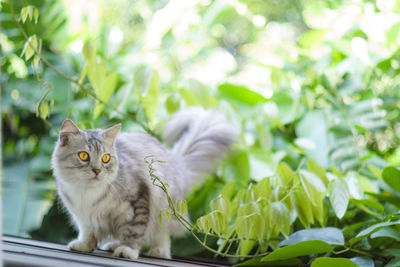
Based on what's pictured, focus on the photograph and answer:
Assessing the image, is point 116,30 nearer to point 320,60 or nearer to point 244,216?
point 320,60

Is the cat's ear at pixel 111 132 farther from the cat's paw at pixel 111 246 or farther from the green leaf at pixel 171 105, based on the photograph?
the green leaf at pixel 171 105

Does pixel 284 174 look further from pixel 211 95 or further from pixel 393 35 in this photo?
pixel 393 35

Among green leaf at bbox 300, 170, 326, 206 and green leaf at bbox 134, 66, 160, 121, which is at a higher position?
green leaf at bbox 134, 66, 160, 121

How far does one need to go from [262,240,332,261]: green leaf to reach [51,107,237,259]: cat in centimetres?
25

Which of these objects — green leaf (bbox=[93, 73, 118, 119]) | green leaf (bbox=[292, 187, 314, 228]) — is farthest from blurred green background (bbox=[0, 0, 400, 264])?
green leaf (bbox=[292, 187, 314, 228])

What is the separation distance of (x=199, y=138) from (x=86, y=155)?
44cm

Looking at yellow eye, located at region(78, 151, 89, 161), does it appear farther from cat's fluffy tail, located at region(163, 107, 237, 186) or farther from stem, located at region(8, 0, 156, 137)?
cat's fluffy tail, located at region(163, 107, 237, 186)

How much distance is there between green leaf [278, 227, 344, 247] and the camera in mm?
942

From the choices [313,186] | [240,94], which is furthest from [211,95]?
[313,186]

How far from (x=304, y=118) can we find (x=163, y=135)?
0.57 meters

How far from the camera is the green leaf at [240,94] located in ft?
5.17

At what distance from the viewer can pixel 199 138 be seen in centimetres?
122

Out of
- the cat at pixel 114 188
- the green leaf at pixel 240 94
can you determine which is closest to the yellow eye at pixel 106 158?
the cat at pixel 114 188

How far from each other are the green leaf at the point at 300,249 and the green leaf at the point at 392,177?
0.93ft
